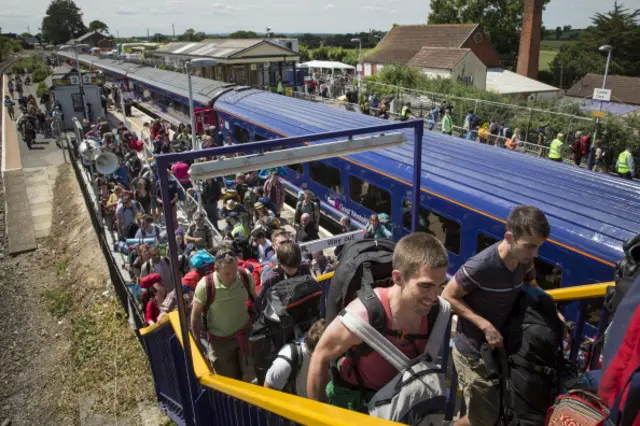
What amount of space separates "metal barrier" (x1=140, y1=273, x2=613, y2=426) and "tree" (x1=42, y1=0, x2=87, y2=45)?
15068 cm

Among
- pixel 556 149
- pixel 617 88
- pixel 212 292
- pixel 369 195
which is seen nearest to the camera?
pixel 212 292

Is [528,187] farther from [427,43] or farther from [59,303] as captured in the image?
[427,43]

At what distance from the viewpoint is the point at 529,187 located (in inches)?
304

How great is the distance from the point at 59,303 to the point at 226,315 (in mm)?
10080

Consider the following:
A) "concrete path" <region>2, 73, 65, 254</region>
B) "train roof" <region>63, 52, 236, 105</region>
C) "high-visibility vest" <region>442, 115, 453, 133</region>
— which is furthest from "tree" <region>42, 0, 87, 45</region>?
"high-visibility vest" <region>442, 115, 453, 133</region>

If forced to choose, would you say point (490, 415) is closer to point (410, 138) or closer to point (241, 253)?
point (241, 253)

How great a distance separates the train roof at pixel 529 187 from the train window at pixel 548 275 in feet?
1.40

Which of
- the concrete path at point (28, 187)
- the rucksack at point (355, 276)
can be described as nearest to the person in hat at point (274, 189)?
the rucksack at point (355, 276)

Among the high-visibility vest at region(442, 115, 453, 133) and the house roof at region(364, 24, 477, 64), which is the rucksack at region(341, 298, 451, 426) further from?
the house roof at region(364, 24, 477, 64)

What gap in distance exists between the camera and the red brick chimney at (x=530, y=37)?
41.0 meters

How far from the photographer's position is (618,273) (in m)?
2.64

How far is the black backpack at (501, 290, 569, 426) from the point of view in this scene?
8.59ft

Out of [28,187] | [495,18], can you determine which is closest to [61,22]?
[495,18]

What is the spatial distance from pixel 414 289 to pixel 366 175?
8.36 meters
